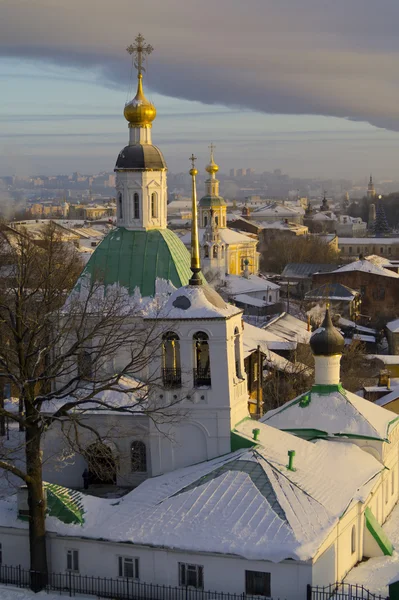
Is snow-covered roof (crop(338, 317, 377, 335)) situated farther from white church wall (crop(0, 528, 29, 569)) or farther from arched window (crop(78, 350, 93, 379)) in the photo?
white church wall (crop(0, 528, 29, 569))

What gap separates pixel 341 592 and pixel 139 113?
10229 millimetres

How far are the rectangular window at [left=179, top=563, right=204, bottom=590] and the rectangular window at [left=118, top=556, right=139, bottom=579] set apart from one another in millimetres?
672

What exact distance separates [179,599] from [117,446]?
3841 mm

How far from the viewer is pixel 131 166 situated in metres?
19.3

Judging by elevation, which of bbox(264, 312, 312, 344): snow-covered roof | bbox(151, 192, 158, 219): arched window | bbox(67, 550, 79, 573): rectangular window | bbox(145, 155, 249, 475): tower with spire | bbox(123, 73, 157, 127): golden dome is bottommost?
bbox(264, 312, 312, 344): snow-covered roof

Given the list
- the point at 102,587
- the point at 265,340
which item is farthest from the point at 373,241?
the point at 102,587

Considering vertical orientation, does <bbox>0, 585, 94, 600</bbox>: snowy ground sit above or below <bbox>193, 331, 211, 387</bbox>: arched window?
below

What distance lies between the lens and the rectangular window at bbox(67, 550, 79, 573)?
47.0 ft

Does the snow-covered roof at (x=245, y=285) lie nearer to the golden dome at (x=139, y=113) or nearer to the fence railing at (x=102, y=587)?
the golden dome at (x=139, y=113)

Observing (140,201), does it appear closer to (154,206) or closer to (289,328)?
(154,206)

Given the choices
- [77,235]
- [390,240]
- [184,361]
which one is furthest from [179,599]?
[390,240]

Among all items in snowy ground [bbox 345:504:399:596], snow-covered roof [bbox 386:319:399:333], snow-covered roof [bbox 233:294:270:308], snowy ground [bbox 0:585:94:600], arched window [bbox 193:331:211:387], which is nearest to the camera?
snowy ground [bbox 0:585:94:600]

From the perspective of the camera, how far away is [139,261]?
61.3 feet

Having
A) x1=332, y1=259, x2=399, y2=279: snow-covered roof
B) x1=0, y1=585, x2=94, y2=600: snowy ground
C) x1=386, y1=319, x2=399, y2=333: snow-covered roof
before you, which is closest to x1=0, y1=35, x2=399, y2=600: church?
x1=0, y1=585, x2=94, y2=600: snowy ground
